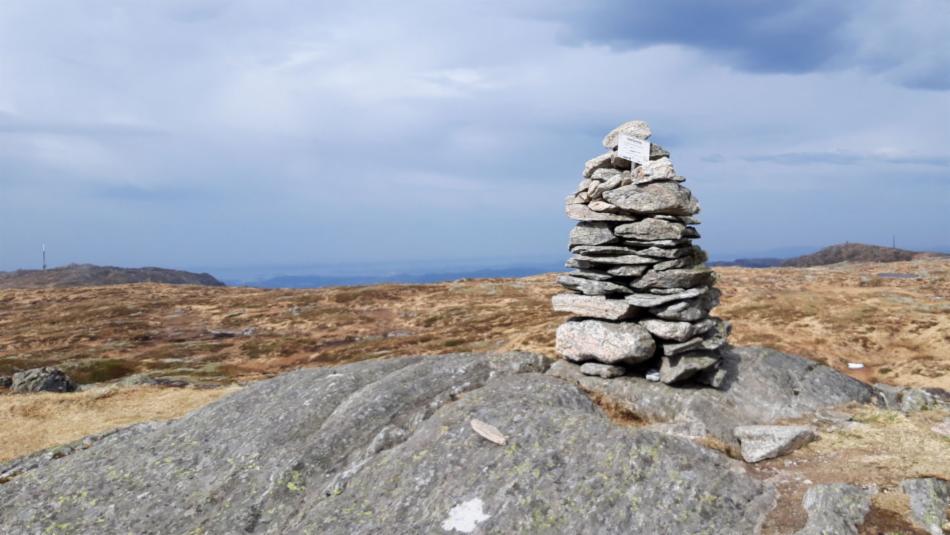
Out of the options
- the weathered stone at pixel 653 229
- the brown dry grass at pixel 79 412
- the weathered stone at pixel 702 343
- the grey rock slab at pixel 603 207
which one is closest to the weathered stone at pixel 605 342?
the weathered stone at pixel 702 343

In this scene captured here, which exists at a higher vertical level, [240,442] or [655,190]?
[655,190]

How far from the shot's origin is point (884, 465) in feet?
46.2

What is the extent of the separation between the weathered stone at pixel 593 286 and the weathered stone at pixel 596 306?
0.24 m

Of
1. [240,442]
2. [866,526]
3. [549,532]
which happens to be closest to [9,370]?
[240,442]

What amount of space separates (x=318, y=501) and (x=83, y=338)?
79.8 m

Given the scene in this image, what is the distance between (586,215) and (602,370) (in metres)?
5.99

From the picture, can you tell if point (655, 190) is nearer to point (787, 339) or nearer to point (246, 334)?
point (787, 339)

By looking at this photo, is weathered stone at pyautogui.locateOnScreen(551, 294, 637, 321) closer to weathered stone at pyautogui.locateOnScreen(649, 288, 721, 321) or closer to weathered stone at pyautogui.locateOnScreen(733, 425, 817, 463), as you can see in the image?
weathered stone at pyautogui.locateOnScreen(649, 288, 721, 321)

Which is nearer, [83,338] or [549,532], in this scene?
[549,532]

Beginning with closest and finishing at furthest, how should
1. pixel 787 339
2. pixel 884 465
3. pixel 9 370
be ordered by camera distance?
pixel 884 465 < pixel 787 339 < pixel 9 370

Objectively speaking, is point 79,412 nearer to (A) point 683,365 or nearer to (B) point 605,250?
(B) point 605,250

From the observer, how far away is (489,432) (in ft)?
49.3

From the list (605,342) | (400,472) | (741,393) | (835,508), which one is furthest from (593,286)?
(835,508)

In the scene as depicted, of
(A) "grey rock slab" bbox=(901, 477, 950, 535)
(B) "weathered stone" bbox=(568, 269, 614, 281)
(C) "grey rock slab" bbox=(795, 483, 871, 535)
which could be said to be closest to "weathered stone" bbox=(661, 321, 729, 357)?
(B) "weathered stone" bbox=(568, 269, 614, 281)
